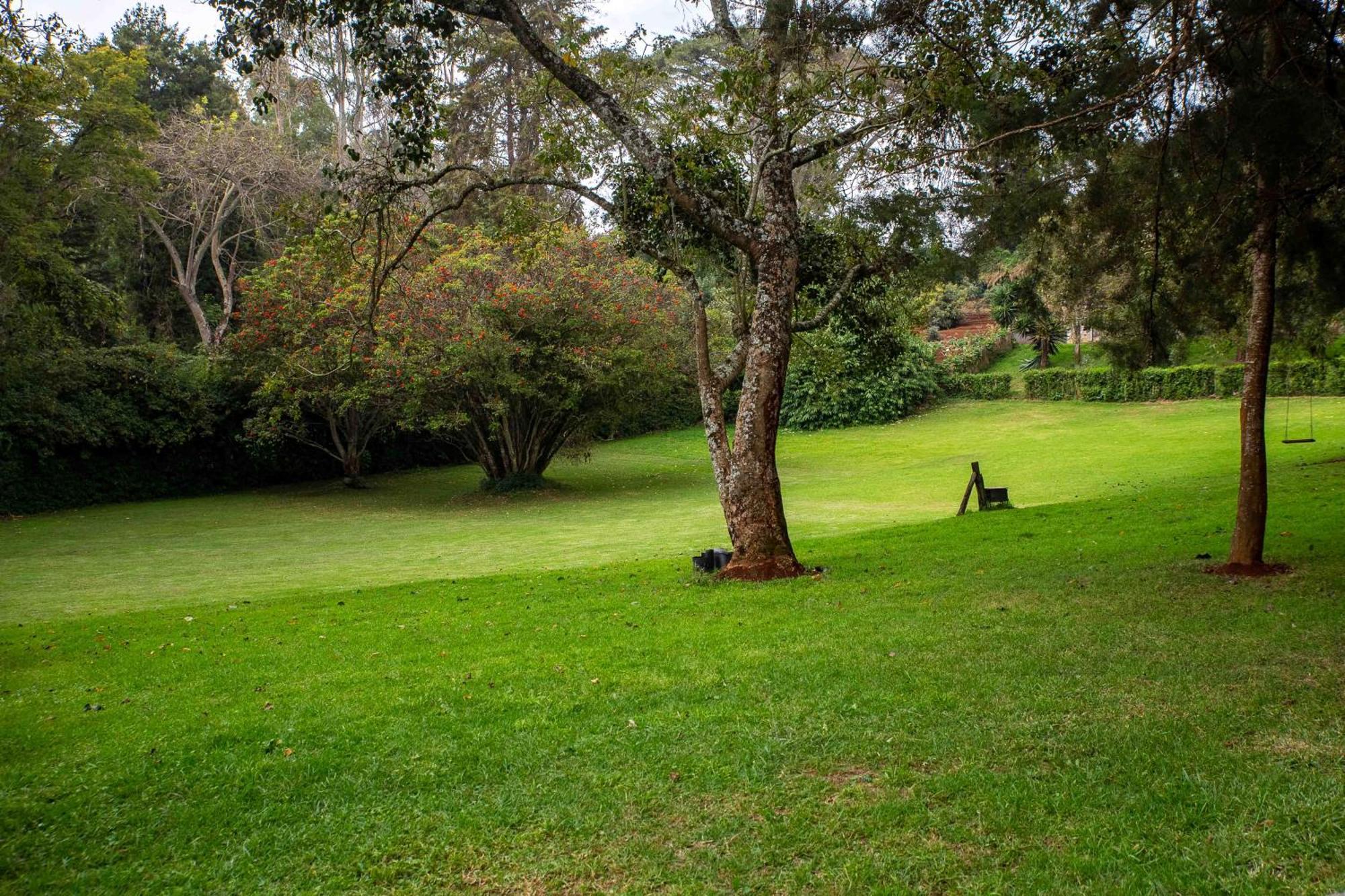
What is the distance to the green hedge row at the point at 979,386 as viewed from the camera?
139ft

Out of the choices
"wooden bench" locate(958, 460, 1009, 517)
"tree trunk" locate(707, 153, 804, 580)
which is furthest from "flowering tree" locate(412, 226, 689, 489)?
"tree trunk" locate(707, 153, 804, 580)

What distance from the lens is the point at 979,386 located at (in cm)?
4259

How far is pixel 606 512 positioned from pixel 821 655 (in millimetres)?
16748

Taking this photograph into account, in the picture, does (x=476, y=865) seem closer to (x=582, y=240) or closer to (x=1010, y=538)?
(x=1010, y=538)

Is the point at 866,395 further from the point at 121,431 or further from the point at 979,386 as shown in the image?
the point at 121,431

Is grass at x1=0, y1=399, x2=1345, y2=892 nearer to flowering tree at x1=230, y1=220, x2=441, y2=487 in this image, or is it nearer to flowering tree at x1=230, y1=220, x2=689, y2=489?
flowering tree at x1=230, y1=220, x2=441, y2=487

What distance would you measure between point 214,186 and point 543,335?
1547cm

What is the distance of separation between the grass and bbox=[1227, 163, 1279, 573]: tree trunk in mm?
719

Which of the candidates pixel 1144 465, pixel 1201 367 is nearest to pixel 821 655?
pixel 1144 465

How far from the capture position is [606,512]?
934 inches

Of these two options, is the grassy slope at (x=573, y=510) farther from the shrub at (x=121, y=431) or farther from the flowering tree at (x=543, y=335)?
the flowering tree at (x=543, y=335)

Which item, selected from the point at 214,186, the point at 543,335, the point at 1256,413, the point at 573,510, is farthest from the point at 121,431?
the point at 1256,413

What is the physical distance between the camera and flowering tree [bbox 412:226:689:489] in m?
Result: 24.7

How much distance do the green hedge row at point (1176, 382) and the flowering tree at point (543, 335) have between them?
59.0 ft
